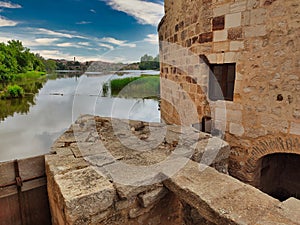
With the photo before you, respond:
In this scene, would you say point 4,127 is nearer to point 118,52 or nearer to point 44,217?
point 118,52

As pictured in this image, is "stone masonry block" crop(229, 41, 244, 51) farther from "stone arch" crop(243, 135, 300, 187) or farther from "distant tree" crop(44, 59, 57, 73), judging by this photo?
"distant tree" crop(44, 59, 57, 73)

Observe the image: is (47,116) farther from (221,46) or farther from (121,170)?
(121,170)

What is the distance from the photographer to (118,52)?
320cm

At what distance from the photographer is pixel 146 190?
4.43ft

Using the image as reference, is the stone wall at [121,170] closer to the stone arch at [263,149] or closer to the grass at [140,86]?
the stone arch at [263,149]

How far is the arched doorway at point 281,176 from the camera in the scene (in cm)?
311

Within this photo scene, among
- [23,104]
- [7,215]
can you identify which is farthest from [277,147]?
[23,104]

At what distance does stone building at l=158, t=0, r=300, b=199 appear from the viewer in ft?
7.45

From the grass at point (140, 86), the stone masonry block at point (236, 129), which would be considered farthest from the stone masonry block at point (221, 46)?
the grass at point (140, 86)

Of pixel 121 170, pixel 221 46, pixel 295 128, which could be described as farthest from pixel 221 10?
pixel 121 170

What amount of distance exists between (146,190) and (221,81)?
221 centimetres

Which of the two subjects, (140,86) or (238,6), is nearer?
(238,6)

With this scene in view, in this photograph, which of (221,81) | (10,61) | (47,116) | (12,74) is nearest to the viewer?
(221,81)

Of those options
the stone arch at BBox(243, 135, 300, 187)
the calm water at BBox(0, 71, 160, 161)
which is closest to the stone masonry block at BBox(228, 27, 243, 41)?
the stone arch at BBox(243, 135, 300, 187)
